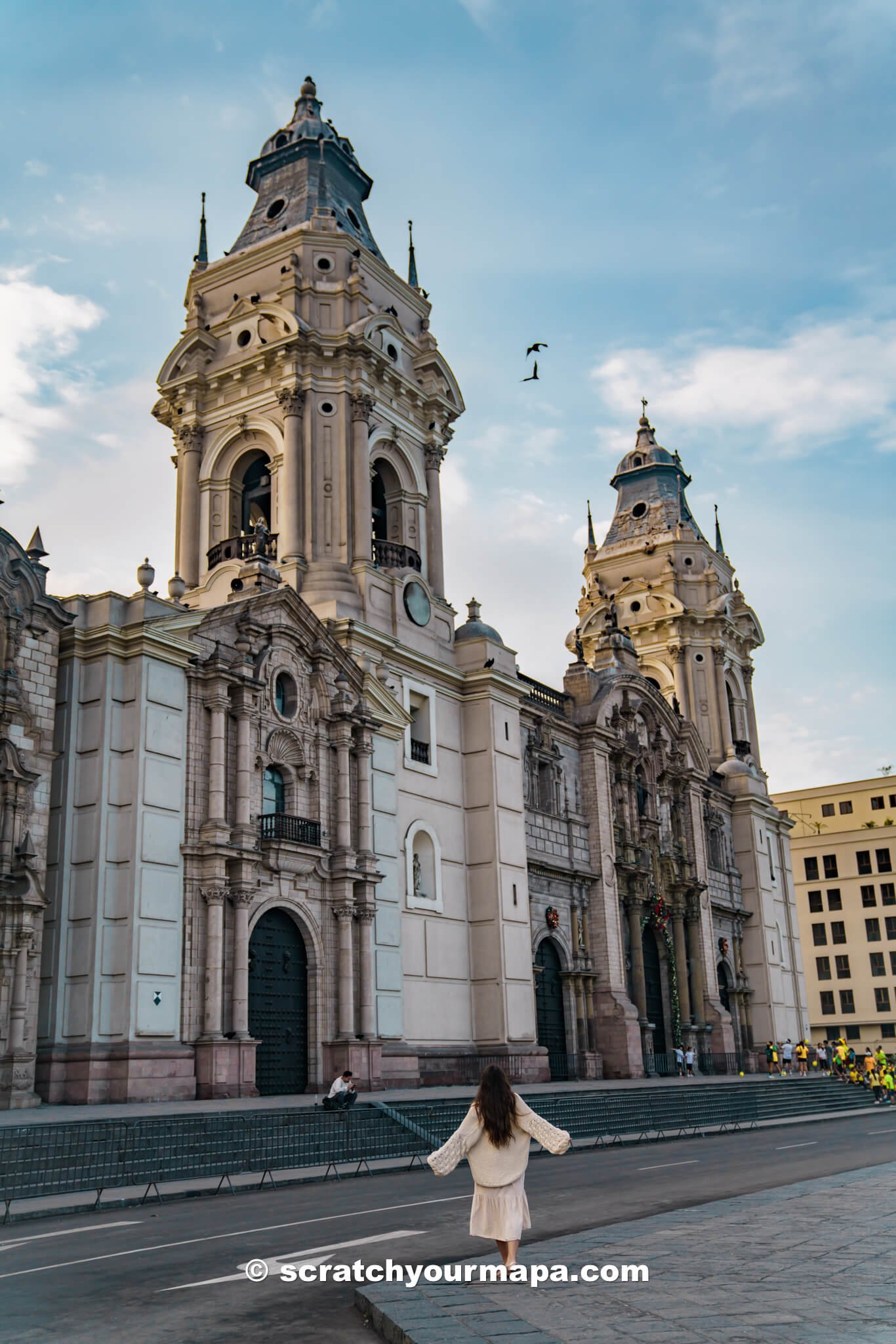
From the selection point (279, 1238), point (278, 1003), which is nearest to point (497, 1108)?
point (279, 1238)

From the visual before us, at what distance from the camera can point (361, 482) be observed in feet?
125

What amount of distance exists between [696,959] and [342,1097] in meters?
29.9

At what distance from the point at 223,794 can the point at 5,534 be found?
7265 millimetres

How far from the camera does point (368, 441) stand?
1548 inches

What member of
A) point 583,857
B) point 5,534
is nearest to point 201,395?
point 5,534

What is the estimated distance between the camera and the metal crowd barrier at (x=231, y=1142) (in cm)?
1722

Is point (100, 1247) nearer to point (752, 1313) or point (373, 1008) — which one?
point (752, 1313)

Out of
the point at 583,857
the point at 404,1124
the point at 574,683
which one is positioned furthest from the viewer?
the point at 574,683

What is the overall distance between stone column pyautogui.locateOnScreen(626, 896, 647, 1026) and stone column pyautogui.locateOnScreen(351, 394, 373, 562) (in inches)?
666

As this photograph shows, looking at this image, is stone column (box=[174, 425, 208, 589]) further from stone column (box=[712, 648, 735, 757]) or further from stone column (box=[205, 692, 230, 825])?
stone column (box=[712, 648, 735, 757])

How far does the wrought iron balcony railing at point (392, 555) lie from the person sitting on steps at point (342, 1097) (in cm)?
1835

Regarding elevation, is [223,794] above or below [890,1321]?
above

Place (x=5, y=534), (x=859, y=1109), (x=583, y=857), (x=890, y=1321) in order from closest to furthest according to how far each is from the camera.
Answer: (x=890, y=1321) → (x=5, y=534) → (x=859, y=1109) → (x=583, y=857)

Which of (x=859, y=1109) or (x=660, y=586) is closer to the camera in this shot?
(x=859, y=1109)
